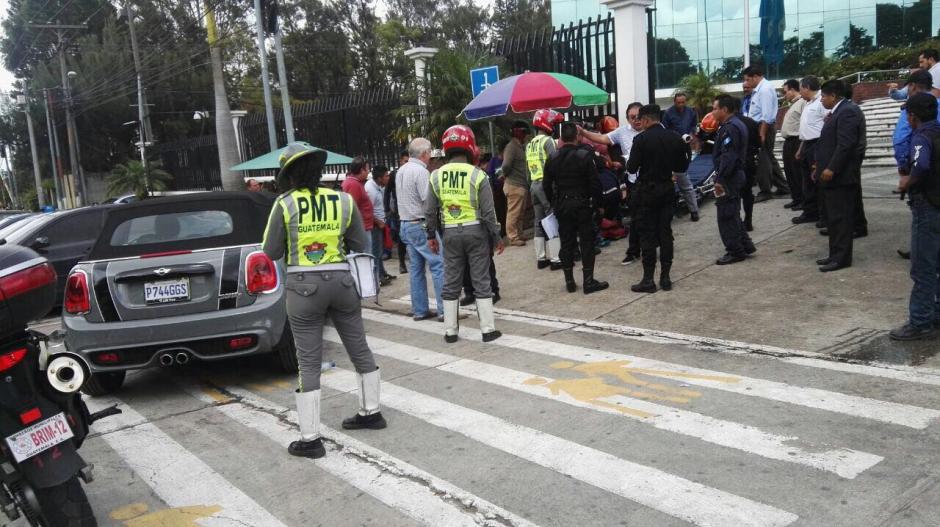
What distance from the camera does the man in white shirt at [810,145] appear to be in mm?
9188

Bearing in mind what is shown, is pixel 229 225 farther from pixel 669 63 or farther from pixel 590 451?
pixel 669 63

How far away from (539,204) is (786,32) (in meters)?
32.7

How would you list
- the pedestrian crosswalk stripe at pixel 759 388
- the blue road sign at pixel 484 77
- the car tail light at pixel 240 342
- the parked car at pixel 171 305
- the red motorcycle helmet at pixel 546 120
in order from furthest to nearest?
the blue road sign at pixel 484 77
the red motorcycle helmet at pixel 546 120
the car tail light at pixel 240 342
the parked car at pixel 171 305
the pedestrian crosswalk stripe at pixel 759 388

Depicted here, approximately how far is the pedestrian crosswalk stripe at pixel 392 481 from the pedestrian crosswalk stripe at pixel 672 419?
1.38m

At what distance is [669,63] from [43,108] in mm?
37913

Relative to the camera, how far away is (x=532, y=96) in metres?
11.0

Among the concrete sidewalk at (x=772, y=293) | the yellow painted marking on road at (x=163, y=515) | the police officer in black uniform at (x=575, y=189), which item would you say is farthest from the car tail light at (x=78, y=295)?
the police officer in black uniform at (x=575, y=189)

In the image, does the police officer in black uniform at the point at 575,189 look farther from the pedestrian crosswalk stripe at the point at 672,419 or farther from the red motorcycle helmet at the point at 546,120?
the pedestrian crosswalk stripe at the point at 672,419

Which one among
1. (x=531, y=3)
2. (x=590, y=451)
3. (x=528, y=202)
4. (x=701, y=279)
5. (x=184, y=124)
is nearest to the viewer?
(x=590, y=451)

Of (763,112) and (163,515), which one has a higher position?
(763,112)

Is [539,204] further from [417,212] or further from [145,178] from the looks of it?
[145,178]

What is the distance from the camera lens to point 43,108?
48.1 meters

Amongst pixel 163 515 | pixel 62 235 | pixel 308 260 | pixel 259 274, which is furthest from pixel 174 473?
pixel 62 235

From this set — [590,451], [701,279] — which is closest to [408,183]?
[701,279]
